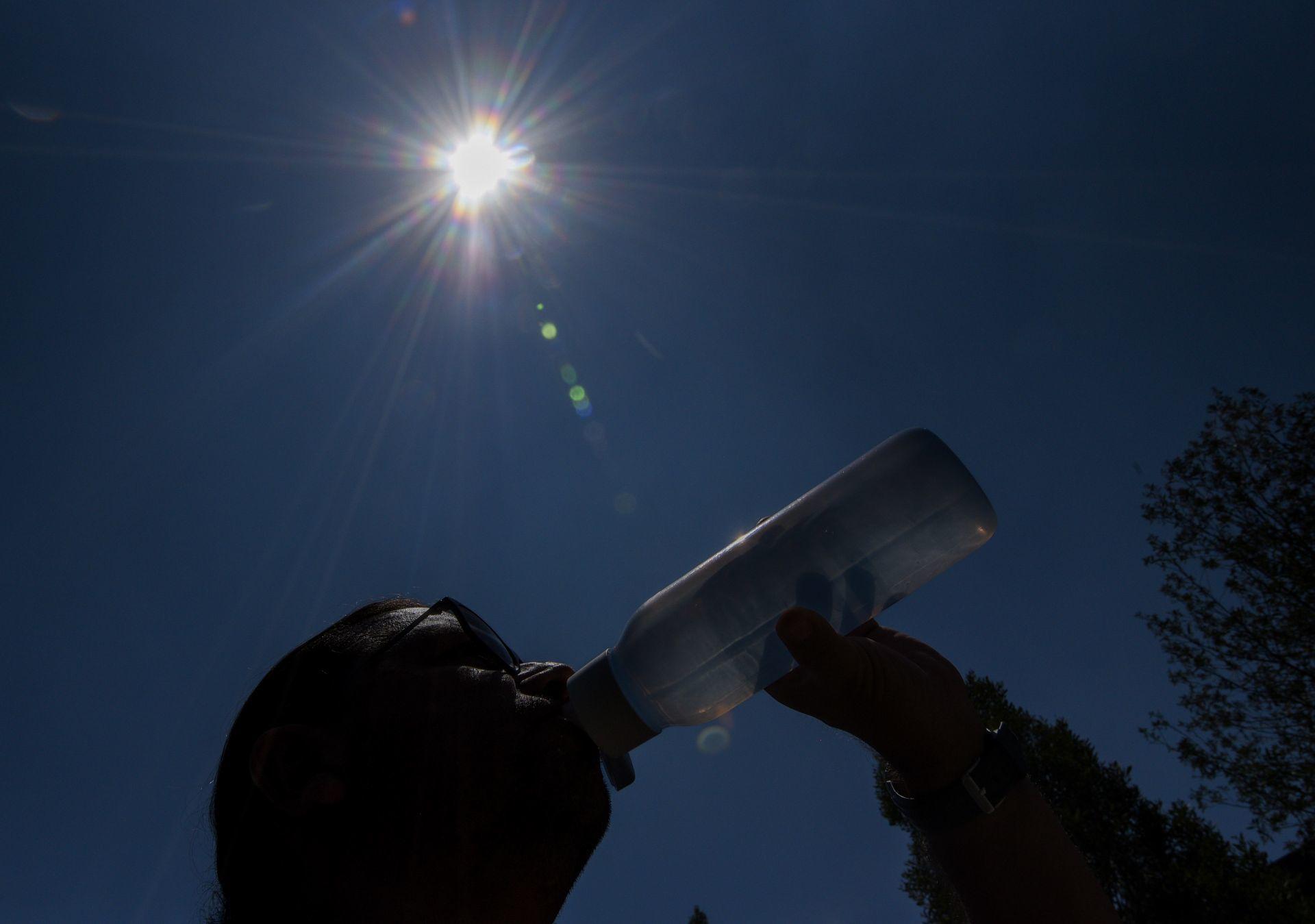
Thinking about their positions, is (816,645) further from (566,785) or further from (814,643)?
(566,785)

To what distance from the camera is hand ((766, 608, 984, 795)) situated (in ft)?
5.57

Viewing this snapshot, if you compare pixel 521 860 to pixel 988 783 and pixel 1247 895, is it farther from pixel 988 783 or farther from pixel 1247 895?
pixel 1247 895

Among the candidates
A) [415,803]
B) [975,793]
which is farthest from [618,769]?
[975,793]

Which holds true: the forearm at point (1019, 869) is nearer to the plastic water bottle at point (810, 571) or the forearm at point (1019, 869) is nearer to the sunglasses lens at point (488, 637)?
the plastic water bottle at point (810, 571)

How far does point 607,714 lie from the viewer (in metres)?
2.01

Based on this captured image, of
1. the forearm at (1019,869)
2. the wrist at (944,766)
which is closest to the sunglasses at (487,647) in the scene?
the wrist at (944,766)

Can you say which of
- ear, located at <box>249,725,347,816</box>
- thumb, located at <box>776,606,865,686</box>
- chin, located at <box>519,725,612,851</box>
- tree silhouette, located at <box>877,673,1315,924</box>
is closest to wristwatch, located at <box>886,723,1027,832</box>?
thumb, located at <box>776,606,865,686</box>

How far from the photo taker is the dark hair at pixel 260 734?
2.12 meters

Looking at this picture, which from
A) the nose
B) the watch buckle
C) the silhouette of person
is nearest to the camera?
the silhouette of person

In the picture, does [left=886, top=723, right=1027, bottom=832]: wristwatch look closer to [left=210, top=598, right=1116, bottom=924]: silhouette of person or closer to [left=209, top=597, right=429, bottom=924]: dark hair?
[left=210, top=598, right=1116, bottom=924]: silhouette of person

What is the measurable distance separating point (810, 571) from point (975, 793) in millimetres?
971

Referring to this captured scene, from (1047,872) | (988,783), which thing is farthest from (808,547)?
(1047,872)

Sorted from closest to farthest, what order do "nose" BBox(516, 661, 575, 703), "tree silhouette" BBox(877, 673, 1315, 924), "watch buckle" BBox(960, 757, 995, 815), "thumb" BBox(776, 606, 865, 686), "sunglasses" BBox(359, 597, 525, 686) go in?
1. "thumb" BBox(776, 606, 865, 686)
2. "watch buckle" BBox(960, 757, 995, 815)
3. "nose" BBox(516, 661, 575, 703)
4. "sunglasses" BBox(359, 597, 525, 686)
5. "tree silhouette" BBox(877, 673, 1315, 924)

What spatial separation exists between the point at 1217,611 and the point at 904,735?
40.0 ft
